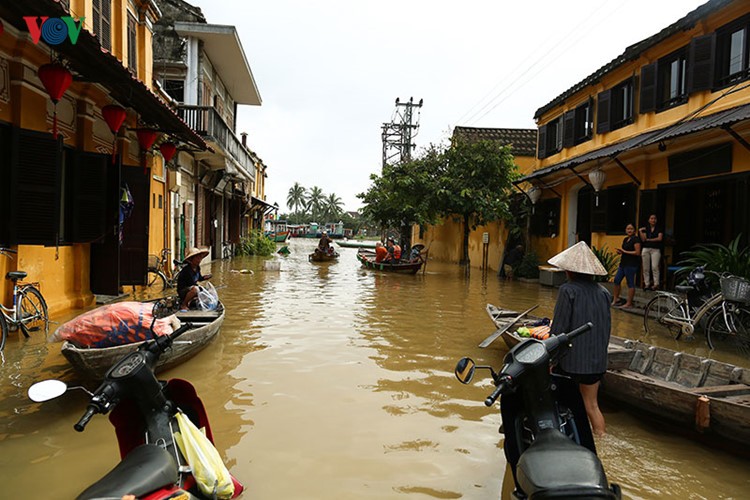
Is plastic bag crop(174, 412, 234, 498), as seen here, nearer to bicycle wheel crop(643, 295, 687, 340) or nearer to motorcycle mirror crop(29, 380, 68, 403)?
motorcycle mirror crop(29, 380, 68, 403)

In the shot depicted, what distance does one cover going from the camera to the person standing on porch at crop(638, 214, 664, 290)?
10.9 m

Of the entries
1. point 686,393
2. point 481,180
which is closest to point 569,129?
point 481,180

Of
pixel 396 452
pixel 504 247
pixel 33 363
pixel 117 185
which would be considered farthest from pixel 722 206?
pixel 33 363

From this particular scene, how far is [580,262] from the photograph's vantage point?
4082mm

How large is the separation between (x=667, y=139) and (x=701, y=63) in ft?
8.16

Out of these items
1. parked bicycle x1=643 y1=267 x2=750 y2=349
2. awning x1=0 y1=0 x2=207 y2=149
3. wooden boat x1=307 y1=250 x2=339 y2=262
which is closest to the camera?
awning x1=0 y1=0 x2=207 y2=149

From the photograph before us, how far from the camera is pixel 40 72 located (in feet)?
21.4

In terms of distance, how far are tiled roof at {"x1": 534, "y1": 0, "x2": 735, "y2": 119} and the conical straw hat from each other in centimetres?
935

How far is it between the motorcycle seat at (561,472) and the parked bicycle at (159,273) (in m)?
10.9

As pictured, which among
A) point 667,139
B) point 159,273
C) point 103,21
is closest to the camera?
point 667,139

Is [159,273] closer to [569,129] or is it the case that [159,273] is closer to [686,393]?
[686,393]

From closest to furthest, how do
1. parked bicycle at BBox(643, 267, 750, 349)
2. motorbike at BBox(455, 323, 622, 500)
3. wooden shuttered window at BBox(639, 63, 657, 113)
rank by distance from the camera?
1. motorbike at BBox(455, 323, 622, 500)
2. parked bicycle at BBox(643, 267, 750, 349)
3. wooden shuttered window at BBox(639, 63, 657, 113)

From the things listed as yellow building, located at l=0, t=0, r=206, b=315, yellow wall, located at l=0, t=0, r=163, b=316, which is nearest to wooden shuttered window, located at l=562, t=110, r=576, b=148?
yellow building, located at l=0, t=0, r=206, b=315

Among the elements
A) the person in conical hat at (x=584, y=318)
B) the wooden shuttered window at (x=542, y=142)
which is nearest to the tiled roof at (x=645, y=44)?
the wooden shuttered window at (x=542, y=142)
